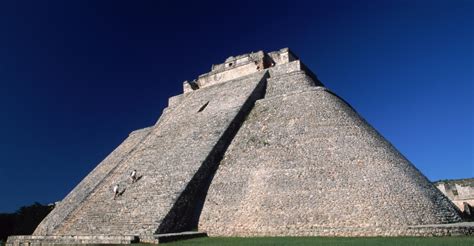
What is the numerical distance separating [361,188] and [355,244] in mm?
2832

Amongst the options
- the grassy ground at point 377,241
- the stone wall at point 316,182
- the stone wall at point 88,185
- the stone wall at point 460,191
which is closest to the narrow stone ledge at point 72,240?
the grassy ground at point 377,241

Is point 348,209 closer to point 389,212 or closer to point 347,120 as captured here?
point 389,212

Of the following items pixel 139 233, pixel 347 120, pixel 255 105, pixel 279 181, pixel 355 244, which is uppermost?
pixel 255 105

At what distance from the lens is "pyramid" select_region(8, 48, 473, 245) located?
9.78m

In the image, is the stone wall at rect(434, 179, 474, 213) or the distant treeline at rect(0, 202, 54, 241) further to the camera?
the stone wall at rect(434, 179, 474, 213)

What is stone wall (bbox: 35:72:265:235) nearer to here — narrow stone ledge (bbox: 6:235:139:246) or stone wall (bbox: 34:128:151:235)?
stone wall (bbox: 34:128:151:235)

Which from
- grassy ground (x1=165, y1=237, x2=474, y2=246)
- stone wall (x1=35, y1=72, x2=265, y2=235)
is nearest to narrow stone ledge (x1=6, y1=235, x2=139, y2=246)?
stone wall (x1=35, y1=72, x2=265, y2=235)

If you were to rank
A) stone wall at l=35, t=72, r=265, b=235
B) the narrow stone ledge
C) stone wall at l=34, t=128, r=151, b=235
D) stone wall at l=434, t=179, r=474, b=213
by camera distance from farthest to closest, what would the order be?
stone wall at l=434, t=179, r=474, b=213, stone wall at l=34, t=128, r=151, b=235, stone wall at l=35, t=72, r=265, b=235, the narrow stone ledge

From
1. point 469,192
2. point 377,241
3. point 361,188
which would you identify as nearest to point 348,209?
point 361,188

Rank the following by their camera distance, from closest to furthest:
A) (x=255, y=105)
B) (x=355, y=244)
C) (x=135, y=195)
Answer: (x=355, y=244), (x=135, y=195), (x=255, y=105)

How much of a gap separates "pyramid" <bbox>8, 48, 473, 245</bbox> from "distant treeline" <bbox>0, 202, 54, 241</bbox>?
3953 mm

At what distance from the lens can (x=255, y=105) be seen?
15531 millimetres

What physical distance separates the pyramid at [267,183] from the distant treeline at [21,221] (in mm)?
3953

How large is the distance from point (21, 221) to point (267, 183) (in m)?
14.2
